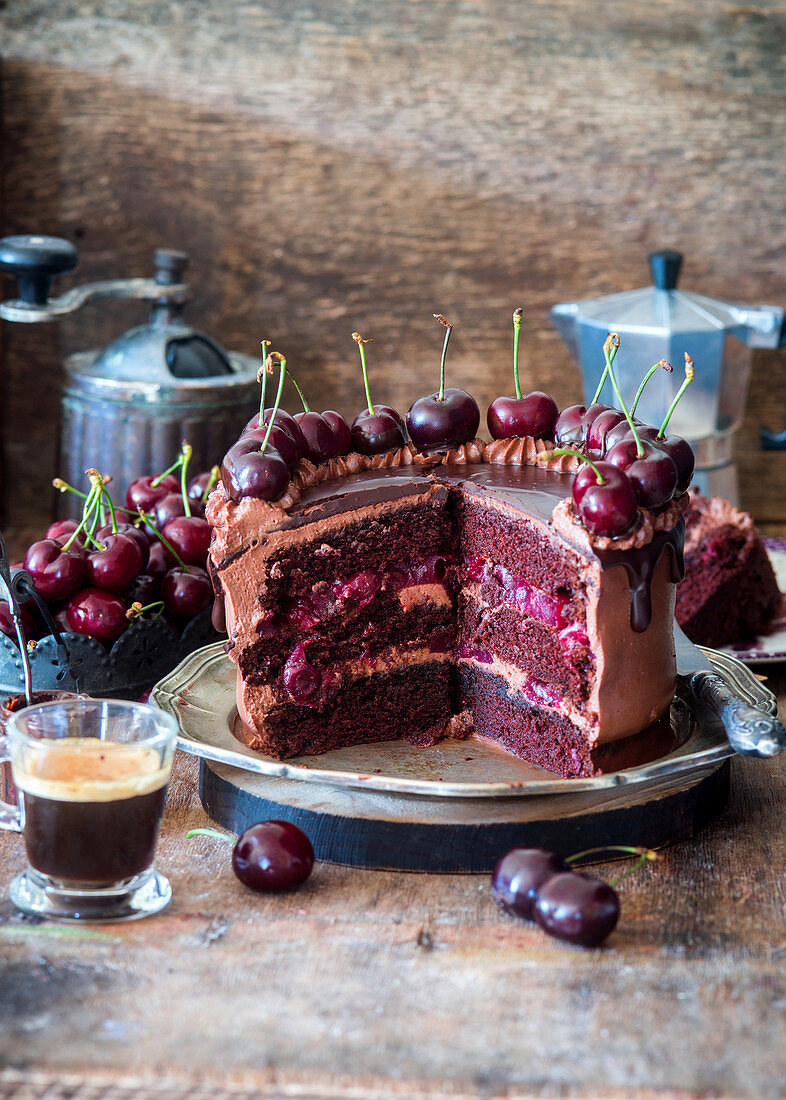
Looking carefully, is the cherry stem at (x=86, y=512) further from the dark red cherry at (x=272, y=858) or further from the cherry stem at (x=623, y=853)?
the cherry stem at (x=623, y=853)

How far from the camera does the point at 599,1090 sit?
1.10m

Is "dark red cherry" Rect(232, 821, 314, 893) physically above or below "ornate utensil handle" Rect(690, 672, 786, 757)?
below

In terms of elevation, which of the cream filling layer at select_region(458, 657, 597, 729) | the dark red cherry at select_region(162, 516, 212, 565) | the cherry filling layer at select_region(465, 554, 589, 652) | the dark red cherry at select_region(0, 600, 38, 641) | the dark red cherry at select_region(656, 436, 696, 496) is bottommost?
the cream filling layer at select_region(458, 657, 597, 729)

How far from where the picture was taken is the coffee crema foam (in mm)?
1356

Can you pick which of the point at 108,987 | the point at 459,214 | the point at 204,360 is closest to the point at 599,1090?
the point at 108,987

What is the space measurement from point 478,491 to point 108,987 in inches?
34.7

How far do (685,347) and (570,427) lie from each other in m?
0.82

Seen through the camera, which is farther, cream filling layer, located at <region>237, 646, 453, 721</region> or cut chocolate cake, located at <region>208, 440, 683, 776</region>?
cream filling layer, located at <region>237, 646, 453, 721</region>

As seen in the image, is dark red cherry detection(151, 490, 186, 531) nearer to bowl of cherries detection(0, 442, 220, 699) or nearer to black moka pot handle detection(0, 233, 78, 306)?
bowl of cherries detection(0, 442, 220, 699)

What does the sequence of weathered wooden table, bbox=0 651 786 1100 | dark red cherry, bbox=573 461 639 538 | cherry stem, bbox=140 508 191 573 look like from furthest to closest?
cherry stem, bbox=140 508 191 573 → dark red cherry, bbox=573 461 639 538 → weathered wooden table, bbox=0 651 786 1100

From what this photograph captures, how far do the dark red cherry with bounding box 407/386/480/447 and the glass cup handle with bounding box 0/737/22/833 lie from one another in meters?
0.76

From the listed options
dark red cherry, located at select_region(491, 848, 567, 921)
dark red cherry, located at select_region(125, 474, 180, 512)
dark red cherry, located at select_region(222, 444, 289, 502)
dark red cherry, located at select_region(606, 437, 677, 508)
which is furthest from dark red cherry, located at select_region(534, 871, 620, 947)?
dark red cherry, located at select_region(125, 474, 180, 512)

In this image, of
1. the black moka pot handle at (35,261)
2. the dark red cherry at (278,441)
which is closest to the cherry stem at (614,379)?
the dark red cherry at (278,441)

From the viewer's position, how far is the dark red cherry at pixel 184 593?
6.42ft
